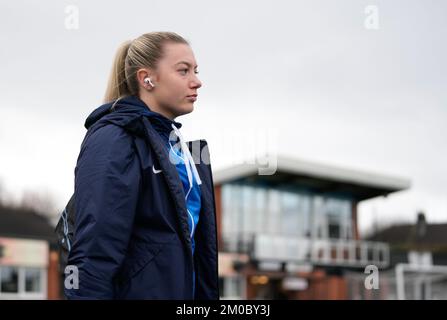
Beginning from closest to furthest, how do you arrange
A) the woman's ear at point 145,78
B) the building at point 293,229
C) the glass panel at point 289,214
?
1. the woman's ear at point 145,78
2. the building at point 293,229
3. the glass panel at point 289,214

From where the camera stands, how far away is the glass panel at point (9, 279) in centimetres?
2309

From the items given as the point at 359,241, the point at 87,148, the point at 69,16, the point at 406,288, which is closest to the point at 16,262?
the point at 406,288

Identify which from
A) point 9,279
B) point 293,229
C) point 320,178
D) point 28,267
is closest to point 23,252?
point 28,267

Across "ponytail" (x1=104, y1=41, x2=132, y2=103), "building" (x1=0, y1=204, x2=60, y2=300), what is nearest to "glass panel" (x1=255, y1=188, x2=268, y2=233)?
"building" (x1=0, y1=204, x2=60, y2=300)

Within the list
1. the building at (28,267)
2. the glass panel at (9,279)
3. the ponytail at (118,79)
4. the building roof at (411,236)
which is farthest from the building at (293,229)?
the ponytail at (118,79)

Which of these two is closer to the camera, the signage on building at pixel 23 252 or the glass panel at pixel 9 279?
the glass panel at pixel 9 279

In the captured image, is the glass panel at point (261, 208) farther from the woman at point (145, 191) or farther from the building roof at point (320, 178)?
the woman at point (145, 191)

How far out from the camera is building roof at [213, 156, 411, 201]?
30.1 m

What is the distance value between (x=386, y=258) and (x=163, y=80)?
110 feet

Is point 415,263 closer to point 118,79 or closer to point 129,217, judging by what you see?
point 118,79

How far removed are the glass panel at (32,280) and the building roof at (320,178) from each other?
874 cm

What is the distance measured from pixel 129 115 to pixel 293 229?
30216 mm

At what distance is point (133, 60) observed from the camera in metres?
2.33

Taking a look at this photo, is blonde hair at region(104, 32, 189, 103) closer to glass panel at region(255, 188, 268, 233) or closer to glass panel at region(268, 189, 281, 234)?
glass panel at region(255, 188, 268, 233)
